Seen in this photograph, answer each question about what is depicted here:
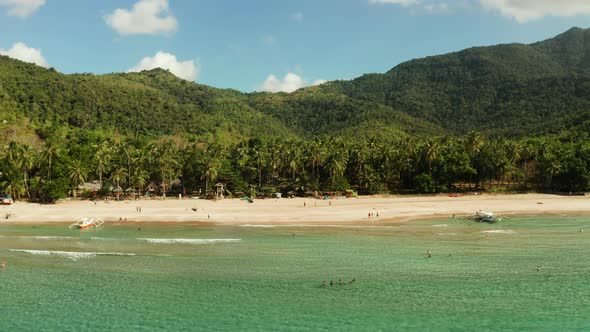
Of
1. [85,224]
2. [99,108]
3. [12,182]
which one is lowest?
[85,224]

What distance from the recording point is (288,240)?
48.6 metres

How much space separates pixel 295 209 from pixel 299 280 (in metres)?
Answer: 33.9

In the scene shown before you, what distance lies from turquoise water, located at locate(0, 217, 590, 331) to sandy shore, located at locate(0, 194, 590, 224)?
9153 millimetres

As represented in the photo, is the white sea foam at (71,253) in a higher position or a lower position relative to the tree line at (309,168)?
lower

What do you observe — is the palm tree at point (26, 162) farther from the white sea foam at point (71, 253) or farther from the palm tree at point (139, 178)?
the white sea foam at point (71, 253)

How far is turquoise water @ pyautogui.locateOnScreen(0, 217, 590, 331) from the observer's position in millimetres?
28156

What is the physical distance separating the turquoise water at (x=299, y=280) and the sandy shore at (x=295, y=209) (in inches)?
360

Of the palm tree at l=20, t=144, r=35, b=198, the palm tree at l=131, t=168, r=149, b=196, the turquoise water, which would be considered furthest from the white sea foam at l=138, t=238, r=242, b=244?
the palm tree at l=20, t=144, r=35, b=198

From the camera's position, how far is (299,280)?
35188 millimetres

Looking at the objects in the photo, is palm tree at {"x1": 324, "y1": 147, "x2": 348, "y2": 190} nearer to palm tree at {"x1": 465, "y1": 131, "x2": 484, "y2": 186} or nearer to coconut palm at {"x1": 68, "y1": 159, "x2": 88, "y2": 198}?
palm tree at {"x1": 465, "y1": 131, "x2": 484, "y2": 186}

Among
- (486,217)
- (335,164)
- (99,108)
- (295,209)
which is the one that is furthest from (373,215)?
(99,108)

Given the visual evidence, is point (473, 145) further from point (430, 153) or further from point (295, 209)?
point (295, 209)

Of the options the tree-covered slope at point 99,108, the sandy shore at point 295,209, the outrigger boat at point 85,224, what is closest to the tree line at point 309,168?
the sandy shore at point 295,209

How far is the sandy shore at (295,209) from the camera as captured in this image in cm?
6300
